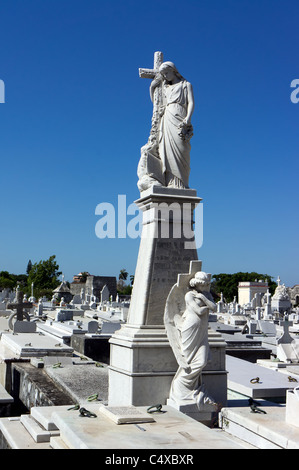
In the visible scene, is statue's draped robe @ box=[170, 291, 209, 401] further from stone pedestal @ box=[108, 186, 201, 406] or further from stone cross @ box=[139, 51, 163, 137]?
stone cross @ box=[139, 51, 163, 137]

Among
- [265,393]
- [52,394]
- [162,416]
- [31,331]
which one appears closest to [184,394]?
[162,416]

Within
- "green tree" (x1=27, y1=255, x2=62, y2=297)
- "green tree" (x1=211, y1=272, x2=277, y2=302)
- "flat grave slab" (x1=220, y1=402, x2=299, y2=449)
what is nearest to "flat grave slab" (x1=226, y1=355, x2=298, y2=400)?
"flat grave slab" (x1=220, y1=402, x2=299, y2=449)

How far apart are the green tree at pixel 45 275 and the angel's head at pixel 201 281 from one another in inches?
2388

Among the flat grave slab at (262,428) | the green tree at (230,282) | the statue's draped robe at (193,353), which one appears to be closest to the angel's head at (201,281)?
the statue's draped robe at (193,353)

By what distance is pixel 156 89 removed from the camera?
797cm

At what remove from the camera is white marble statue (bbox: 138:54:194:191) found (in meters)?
7.55

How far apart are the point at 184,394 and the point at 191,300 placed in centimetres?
119

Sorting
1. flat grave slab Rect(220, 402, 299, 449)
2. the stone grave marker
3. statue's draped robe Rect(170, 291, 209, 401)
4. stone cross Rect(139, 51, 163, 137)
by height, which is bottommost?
flat grave slab Rect(220, 402, 299, 449)

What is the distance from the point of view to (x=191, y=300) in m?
6.46

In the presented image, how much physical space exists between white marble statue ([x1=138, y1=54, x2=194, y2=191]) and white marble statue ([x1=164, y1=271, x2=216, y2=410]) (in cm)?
177

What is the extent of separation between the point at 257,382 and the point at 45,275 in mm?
62811

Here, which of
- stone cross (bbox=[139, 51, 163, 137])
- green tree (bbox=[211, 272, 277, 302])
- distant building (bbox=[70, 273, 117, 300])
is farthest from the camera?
green tree (bbox=[211, 272, 277, 302])

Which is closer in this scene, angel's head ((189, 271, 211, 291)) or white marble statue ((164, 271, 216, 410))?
white marble statue ((164, 271, 216, 410))
